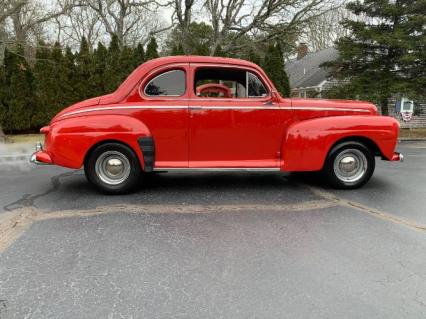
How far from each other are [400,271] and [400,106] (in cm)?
1442

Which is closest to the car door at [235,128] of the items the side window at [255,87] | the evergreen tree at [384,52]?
the side window at [255,87]

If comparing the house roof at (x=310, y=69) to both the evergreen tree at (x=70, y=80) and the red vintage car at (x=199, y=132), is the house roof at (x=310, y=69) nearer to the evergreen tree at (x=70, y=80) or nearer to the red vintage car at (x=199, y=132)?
the evergreen tree at (x=70, y=80)

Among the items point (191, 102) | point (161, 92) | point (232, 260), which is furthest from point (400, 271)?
point (161, 92)

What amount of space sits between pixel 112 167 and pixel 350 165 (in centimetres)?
362

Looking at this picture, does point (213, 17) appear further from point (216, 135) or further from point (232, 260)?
point (232, 260)

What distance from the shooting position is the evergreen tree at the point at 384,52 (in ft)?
46.8

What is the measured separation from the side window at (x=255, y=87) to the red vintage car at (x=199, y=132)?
0.05ft

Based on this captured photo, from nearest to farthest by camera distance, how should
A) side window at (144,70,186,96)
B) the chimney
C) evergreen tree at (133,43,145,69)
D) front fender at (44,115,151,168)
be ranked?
1. front fender at (44,115,151,168)
2. side window at (144,70,186,96)
3. evergreen tree at (133,43,145,69)
4. the chimney

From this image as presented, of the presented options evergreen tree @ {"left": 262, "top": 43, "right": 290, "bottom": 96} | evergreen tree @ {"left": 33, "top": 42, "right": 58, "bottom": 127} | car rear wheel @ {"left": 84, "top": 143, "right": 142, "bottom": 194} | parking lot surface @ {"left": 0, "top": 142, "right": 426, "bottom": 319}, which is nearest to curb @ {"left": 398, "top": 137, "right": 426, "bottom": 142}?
evergreen tree @ {"left": 262, "top": 43, "right": 290, "bottom": 96}

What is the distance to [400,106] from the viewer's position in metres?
15.8

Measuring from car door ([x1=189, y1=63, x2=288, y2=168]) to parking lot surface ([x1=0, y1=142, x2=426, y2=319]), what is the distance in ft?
1.66

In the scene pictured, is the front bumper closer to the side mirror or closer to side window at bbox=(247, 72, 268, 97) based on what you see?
side window at bbox=(247, 72, 268, 97)

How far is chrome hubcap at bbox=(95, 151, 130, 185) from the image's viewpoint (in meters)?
5.53

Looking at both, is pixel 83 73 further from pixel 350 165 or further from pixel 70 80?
pixel 350 165
